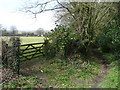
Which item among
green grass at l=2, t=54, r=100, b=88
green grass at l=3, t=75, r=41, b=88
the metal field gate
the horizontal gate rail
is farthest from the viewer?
the horizontal gate rail

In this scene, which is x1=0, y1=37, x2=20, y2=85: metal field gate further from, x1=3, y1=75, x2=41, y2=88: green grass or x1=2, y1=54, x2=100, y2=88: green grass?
x1=2, y1=54, x2=100, y2=88: green grass

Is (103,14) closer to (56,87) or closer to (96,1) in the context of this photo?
A: (96,1)

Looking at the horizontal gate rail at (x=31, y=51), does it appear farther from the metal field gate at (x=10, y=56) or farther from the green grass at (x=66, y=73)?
the metal field gate at (x=10, y=56)

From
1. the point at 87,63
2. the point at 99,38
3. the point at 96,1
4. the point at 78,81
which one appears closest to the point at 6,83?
the point at 78,81

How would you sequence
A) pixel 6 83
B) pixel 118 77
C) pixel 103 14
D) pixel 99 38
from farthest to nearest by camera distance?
pixel 99 38
pixel 103 14
pixel 118 77
pixel 6 83

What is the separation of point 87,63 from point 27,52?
426 cm

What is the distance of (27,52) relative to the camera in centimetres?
943

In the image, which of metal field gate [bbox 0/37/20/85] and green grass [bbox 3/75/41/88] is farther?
metal field gate [bbox 0/37/20/85]

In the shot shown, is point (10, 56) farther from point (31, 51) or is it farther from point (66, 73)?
point (31, 51)

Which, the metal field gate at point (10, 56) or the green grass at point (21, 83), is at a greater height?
the metal field gate at point (10, 56)

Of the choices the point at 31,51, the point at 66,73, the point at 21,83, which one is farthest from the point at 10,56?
the point at 31,51

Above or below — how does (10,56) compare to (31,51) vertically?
above

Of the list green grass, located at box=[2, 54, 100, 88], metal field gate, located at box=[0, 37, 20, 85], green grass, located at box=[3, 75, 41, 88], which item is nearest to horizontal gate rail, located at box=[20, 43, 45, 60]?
green grass, located at box=[2, 54, 100, 88]

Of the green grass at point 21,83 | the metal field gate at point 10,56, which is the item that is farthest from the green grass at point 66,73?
the metal field gate at point 10,56
